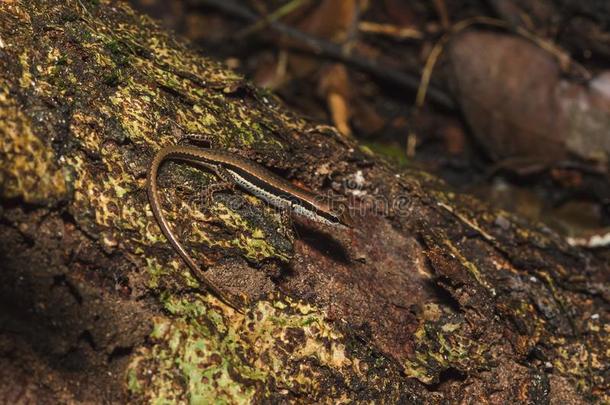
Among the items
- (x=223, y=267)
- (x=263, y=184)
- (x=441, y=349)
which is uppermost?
(x=263, y=184)

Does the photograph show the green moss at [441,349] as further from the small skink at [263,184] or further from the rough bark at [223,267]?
the small skink at [263,184]

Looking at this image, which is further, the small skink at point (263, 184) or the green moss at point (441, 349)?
the small skink at point (263, 184)

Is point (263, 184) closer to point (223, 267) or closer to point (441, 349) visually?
point (223, 267)

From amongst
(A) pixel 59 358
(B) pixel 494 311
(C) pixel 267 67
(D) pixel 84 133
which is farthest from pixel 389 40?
(A) pixel 59 358

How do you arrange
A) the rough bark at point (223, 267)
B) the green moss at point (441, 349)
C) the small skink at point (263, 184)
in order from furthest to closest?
the small skink at point (263, 184) < the green moss at point (441, 349) < the rough bark at point (223, 267)

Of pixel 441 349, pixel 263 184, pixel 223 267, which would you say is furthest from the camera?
pixel 263 184

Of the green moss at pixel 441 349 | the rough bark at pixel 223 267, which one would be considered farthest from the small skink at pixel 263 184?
the green moss at pixel 441 349

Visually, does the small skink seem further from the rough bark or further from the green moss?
the green moss

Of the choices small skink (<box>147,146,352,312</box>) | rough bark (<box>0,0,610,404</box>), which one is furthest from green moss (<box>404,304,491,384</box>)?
small skink (<box>147,146,352,312</box>)

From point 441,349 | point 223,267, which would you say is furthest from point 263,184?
point 441,349
